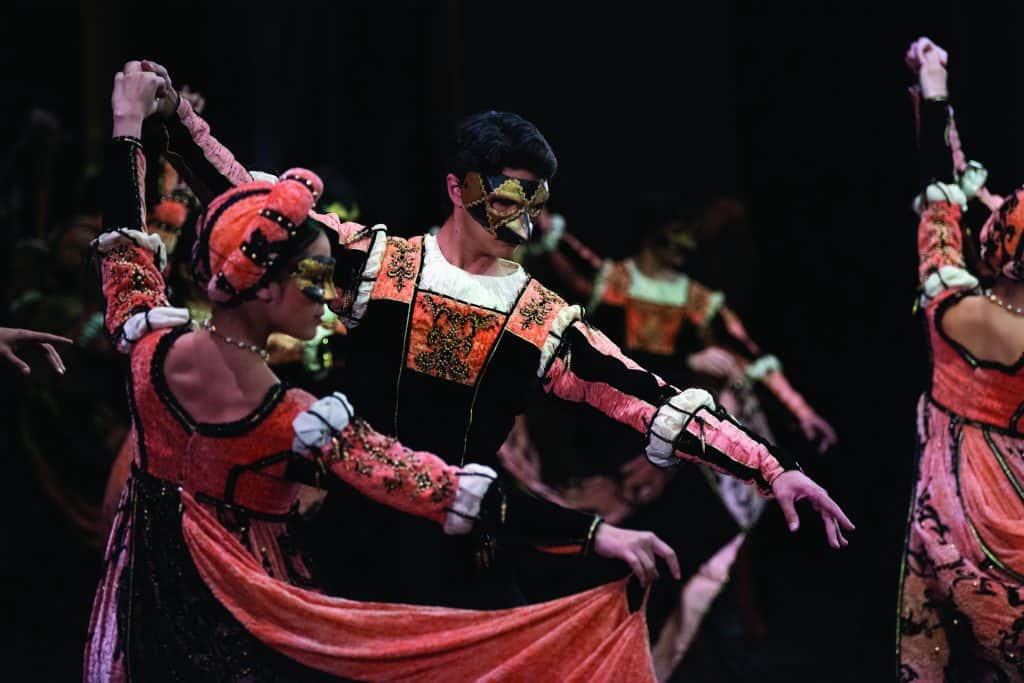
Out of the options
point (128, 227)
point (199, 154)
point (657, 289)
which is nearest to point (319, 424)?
point (128, 227)

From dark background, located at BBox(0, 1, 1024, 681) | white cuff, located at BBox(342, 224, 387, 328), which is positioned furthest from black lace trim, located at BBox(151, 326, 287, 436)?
dark background, located at BBox(0, 1, 1024, 681)

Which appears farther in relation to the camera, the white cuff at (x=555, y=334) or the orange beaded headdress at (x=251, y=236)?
the white cuff at (x=555, y=334)

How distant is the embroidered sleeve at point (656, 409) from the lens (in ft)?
8.68

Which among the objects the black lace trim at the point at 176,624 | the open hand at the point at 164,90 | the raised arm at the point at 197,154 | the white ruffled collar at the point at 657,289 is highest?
the open hand at the point at 164,90

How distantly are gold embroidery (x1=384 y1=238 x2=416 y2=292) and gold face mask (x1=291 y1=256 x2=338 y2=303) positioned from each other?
0.52 meters

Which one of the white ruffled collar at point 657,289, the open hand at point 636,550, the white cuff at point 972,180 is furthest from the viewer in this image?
the white ruffled collar at point 657,289

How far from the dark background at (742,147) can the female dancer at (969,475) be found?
117cm

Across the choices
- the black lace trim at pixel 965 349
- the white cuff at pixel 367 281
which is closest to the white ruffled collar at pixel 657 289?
the black lace trim at pixel 965 349

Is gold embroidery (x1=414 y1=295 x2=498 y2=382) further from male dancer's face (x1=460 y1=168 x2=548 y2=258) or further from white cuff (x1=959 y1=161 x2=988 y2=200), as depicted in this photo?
white cuff (x1=959 y1=161 x2=988 y2=200)

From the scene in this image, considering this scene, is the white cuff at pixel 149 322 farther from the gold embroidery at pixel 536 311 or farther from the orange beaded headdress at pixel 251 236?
the gold embroidery at pixel 536 311

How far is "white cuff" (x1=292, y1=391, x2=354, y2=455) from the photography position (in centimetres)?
232

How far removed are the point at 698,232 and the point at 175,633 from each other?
397 cm

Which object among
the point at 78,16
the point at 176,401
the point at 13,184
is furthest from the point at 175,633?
the point at 78,16

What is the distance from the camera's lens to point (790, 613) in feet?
19.6
